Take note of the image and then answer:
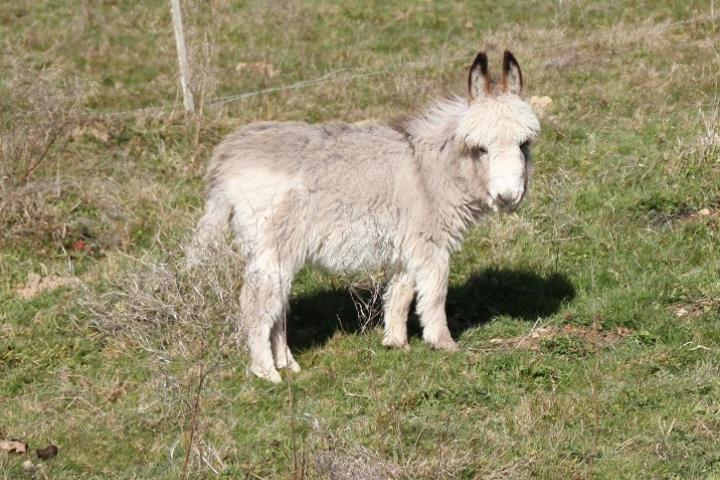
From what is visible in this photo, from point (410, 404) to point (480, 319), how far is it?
6.05 ft

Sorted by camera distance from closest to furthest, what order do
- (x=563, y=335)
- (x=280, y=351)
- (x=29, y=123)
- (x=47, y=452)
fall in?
(x=47, y=452) → (x=280, y=351) → (x=563, y=335) → (x=29, y=123)

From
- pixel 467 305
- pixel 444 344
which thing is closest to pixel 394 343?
pixel 444 344

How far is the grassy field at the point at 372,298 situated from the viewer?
606 cm

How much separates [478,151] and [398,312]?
4.59 ft

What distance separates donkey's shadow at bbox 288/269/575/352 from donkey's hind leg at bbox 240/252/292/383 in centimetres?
71

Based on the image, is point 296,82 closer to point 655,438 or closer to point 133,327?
point 133,327

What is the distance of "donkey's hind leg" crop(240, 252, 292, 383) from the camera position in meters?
7.14

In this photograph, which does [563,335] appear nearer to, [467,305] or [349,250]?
[467,305]

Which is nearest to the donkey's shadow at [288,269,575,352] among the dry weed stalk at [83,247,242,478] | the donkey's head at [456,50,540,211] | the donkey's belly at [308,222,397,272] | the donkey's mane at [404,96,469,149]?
the donkey's belly at [308,222,397,272]

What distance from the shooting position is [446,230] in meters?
7.66

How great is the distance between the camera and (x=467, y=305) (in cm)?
858

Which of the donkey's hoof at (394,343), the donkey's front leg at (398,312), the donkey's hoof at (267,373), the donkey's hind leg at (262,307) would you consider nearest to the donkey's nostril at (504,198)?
the donkey's front leg at (398,312)

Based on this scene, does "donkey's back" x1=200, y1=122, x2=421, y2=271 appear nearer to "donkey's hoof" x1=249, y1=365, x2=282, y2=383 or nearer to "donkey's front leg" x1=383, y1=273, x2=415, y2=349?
"donkey's front leg" x1=383, y1=273, x2=415, y2=349

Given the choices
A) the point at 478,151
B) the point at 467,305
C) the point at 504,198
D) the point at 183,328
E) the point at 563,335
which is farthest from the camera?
the point at 467,305
